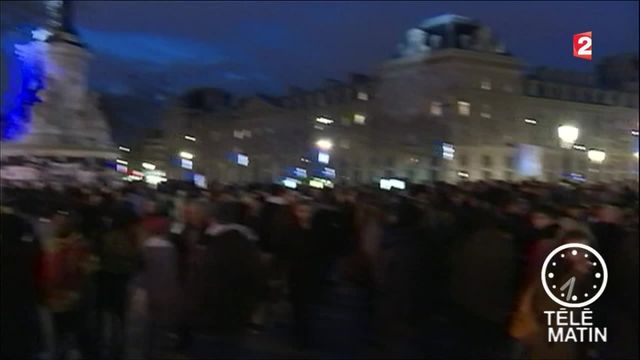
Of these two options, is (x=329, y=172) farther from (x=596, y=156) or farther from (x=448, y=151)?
(x=596, y=156)

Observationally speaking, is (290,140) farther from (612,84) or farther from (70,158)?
(612,84)

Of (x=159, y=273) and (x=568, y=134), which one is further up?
(x=568, y=134)

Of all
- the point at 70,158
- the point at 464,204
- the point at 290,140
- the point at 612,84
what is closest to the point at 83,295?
the point at 70,158

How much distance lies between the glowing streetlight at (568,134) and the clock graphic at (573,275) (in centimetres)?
100

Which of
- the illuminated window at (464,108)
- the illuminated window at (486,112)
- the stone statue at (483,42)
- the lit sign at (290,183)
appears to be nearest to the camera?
the lit sign at (290,183)

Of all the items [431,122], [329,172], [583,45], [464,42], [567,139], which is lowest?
[329,172]

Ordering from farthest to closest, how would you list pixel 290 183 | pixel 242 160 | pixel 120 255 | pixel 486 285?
pixel 290 183, pixel 242 160, pixel 120 255, pixel 486 285

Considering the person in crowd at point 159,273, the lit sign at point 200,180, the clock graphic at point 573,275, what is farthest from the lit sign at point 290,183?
the clock graphic at point 573,275

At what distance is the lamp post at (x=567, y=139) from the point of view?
4.86 m

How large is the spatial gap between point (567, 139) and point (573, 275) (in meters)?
1.21

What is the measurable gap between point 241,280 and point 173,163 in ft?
3.12

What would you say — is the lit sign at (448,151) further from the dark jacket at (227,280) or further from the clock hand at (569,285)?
the dark jacket at (227,280)

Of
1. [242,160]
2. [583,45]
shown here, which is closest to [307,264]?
[242,160]

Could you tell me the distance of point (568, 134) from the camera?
16.0 ft
